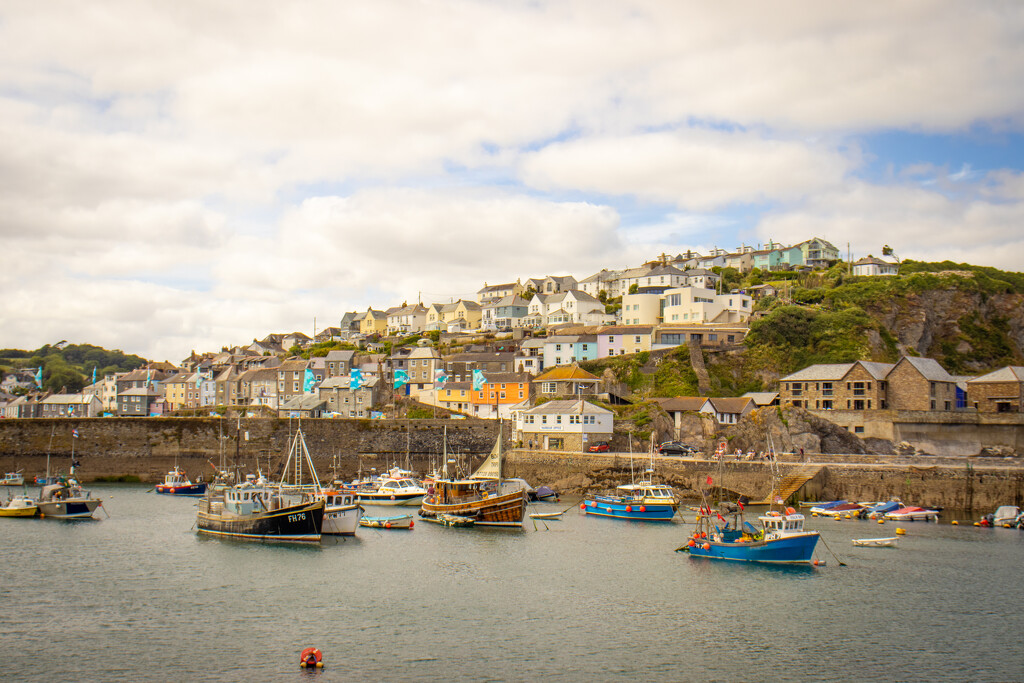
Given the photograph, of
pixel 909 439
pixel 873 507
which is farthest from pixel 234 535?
pixel 909 439

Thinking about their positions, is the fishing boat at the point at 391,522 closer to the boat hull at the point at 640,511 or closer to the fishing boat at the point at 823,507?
the boat hull at the point at 640,511

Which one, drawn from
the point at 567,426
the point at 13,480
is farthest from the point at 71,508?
the point at 567,426

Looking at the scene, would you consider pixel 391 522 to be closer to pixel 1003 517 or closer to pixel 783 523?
pixel 783 523

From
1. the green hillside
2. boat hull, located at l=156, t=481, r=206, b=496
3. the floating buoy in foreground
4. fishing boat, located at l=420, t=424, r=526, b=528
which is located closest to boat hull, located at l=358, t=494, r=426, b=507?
fishing boat, located at l=420, t=424, r=526, b=528

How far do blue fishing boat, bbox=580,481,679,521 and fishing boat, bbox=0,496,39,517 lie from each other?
31.6m

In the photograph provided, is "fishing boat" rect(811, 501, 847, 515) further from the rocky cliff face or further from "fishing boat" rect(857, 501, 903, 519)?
the rocky cliff face

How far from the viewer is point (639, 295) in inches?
3691

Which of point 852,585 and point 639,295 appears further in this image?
point 639,295

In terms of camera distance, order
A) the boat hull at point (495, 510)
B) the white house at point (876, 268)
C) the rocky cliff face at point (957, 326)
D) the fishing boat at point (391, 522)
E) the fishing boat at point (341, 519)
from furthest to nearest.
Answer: the white house at point (876, 268)
the rocky cliff face at point (957, 326)
the fishing boat at point (391, 522)
the boat hull at point (495, 510)
the fishing boat at point (341, 519)

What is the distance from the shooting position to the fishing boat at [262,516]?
→ 125 feet

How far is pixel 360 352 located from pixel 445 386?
Answer: 27.4 metres

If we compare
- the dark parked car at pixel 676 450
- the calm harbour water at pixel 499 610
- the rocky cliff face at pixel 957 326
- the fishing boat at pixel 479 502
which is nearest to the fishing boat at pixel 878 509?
the calm harbour water at pixel 499 610

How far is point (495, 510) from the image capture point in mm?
43438

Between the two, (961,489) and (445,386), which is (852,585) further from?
(445,386)
